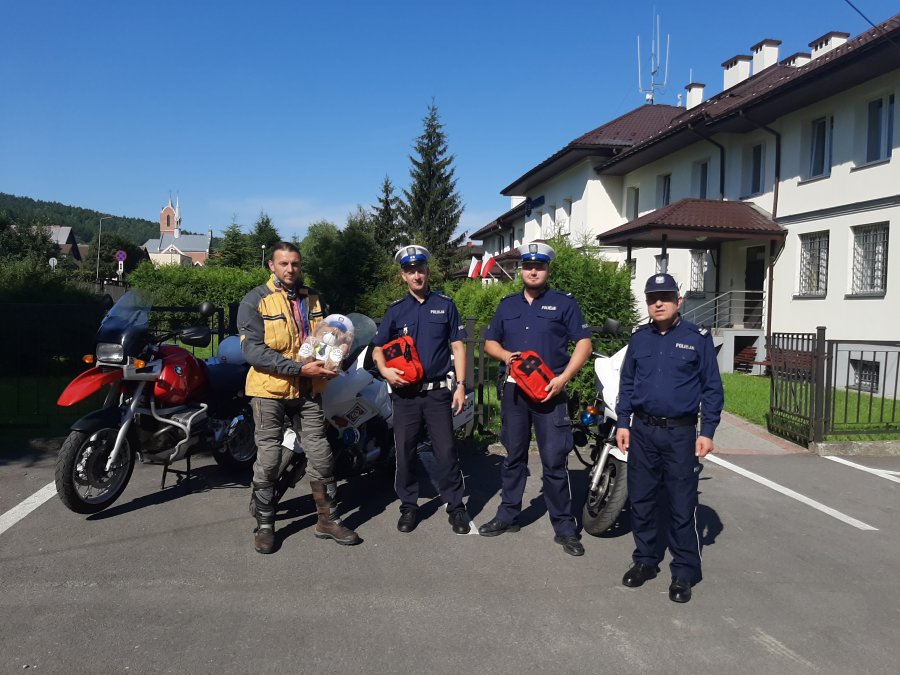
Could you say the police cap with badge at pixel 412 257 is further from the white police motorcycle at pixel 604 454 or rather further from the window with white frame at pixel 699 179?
the window with white frame at pixel 699 179

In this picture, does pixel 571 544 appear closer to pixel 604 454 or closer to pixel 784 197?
pixel 604 454

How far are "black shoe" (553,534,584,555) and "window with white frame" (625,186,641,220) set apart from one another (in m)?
24.0

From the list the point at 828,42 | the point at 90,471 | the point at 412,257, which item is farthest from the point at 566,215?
the point at 90,471

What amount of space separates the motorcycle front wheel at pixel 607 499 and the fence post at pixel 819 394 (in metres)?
4.39

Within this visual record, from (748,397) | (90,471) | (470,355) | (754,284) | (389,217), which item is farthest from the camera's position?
(389,217)

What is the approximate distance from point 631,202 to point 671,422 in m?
25.1

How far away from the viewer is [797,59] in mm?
24141

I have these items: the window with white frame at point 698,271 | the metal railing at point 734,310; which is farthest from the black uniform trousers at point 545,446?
the window with white frame at point 698,271

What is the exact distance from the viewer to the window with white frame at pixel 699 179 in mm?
22281

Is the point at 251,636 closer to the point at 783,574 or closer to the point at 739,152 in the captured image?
the point at 783,574

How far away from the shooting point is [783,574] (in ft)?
14.2

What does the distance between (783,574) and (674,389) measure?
1465 mm

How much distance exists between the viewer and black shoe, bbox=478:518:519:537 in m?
4.89

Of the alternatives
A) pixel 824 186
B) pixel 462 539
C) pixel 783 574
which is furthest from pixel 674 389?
pixel 824 186
